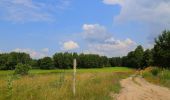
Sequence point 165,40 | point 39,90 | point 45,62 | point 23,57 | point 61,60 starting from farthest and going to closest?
point 61,60
point 45,62
point 23,57
point 165,40
point 39,90

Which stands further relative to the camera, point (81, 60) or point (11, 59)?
point (81, 60)

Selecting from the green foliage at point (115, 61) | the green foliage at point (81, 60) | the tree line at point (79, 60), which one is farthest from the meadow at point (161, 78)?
the green foliage at point (115, 61)

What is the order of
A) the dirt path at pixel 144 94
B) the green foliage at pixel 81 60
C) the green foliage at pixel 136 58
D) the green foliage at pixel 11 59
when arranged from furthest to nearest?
the green foliage at pixel 81 60, the green foliage at pixel 136 58, the green foliage at pixel 11 59, the dirt path at pixel 144 94

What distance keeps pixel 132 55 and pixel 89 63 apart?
19.1 metres

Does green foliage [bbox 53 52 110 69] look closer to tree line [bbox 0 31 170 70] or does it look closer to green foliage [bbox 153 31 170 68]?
tree line [bbox 0 31 170 70]

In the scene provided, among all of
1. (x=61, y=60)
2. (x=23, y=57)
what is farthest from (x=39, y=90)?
(x=61, y=60)

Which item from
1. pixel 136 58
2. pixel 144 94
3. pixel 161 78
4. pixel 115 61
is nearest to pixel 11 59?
pixel 136 58

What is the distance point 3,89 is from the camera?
13.3m

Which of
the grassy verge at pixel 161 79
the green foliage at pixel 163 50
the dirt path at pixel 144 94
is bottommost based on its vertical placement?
the dirt path at pixel 144 94

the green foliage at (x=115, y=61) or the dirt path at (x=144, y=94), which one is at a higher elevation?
the green foliage at (x=115, y=61)

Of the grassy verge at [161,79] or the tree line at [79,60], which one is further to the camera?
the tree line at [79,60]

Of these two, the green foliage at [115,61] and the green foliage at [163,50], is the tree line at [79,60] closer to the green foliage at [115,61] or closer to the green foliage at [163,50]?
the green foliage at [115,61]

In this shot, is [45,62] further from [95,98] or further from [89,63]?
[95,98]

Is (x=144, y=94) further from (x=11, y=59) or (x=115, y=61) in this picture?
(x=115, y=61)
